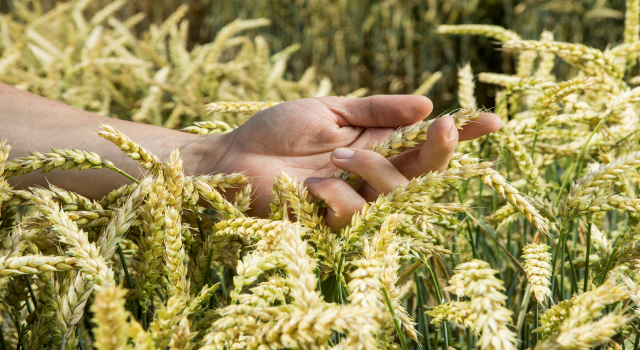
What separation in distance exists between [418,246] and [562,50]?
0.69m

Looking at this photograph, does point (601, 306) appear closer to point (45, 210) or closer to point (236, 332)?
point (236, 332)

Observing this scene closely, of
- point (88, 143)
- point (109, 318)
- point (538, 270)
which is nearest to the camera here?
point (109, 318)

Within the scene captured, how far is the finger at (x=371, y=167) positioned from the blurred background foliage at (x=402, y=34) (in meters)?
2.88

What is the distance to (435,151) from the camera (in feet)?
2.41

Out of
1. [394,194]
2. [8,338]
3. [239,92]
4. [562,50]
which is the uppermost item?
[562,50]

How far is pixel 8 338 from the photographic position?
92 centimetres

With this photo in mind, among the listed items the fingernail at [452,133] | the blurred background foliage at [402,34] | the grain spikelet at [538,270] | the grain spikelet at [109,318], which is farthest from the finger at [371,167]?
the blurred background foliage at [402,34]

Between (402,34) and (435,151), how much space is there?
346 centimetres

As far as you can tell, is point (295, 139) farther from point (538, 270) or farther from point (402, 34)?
point (402, 34)

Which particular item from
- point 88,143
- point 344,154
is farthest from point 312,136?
point 88,143

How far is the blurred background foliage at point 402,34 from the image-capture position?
3.62 metres

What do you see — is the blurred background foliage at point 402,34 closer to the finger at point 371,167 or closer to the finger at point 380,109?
the finger at point 380,109

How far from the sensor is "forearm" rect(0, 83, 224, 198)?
106 cm

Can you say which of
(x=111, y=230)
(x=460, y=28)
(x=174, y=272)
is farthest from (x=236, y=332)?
(x=460, y=28)
